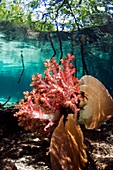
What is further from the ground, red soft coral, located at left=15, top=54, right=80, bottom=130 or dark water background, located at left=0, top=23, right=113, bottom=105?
dark water background, located at left=0, top=23, right=113, bottom=105

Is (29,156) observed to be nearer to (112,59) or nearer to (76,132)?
(76,132)

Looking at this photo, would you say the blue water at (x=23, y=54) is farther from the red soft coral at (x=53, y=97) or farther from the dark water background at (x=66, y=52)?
the red soft coral at (x=53, y=97)

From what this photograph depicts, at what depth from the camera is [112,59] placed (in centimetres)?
2905

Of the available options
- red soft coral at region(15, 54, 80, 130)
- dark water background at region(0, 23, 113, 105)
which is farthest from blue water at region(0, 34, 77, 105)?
red soft coral at region(15, 54, 80, 130)

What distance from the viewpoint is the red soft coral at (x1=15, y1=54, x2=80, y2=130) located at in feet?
10.4

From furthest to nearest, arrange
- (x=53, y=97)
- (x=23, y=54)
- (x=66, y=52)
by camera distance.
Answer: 1. (x=23, y=54)
2. (x=66, y=52)
3. (x=53, y=97)

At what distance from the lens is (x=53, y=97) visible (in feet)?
10.8

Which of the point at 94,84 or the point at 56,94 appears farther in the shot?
the point at 94,84

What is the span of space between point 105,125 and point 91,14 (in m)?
8.87

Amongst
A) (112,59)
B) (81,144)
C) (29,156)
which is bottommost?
(29,156)

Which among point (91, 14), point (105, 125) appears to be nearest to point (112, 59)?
point (91, 14)

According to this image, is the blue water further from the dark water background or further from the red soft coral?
the red soft coral

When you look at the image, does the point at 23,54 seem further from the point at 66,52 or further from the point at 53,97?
the point at 53,97

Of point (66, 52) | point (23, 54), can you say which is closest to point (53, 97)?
point (66, 52)
